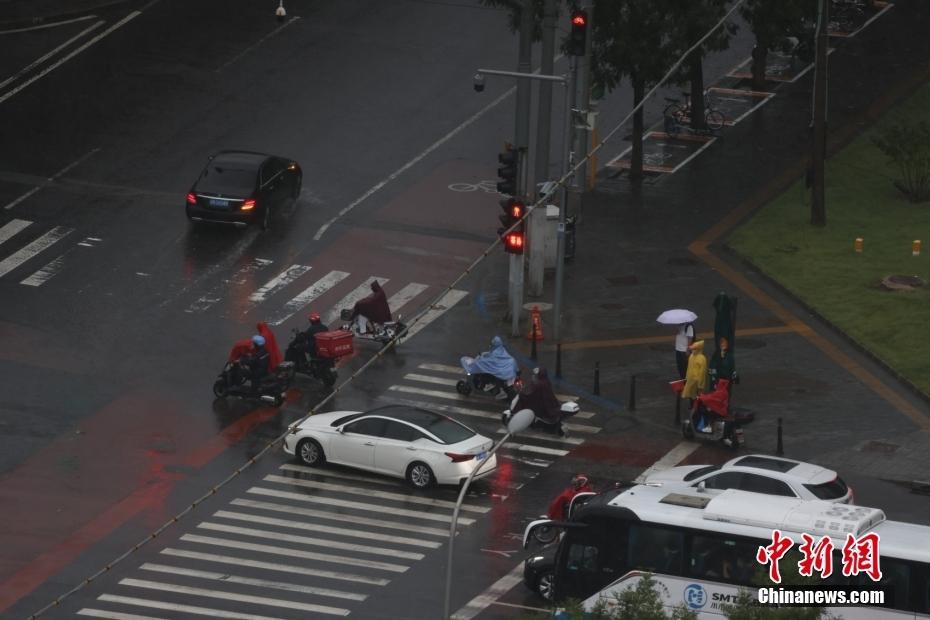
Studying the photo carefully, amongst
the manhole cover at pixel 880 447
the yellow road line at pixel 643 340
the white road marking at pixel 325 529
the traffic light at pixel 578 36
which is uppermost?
the traffic light at pixel 578 36

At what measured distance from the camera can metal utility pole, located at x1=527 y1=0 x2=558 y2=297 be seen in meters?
46.3

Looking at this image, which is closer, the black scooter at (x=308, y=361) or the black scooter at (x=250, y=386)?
the black scooter at (x=250, y=386)

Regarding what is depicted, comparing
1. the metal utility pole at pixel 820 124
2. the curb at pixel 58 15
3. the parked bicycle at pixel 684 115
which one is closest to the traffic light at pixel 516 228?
the metal utility pole at pixel 820 124

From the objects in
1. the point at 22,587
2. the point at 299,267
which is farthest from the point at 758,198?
the point at 22,587

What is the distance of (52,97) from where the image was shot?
190 ft

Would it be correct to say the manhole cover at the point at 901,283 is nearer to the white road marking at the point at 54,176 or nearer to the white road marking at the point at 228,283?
the white road marking at the point at 228,283

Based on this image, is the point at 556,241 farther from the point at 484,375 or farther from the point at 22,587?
the point at 22,587

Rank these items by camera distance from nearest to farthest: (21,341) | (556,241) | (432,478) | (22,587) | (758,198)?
(22,587), (432,478), (21,341), (556,241), (758,198)

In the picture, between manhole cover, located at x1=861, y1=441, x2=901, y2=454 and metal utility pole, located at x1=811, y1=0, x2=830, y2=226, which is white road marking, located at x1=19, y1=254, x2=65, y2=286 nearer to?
metal utility pole, located at x1=811, y1=0, x2=830, y2=226

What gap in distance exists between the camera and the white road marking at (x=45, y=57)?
59.3 m

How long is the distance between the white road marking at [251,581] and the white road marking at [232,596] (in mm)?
439

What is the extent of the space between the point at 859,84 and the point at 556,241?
59.5ft

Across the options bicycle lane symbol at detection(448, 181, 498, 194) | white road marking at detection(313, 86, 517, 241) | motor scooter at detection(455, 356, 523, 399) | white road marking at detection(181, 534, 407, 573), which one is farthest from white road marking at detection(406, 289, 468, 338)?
white road marking at detection(181, 534, 407, 573)

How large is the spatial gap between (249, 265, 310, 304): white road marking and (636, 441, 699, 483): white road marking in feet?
40.3
